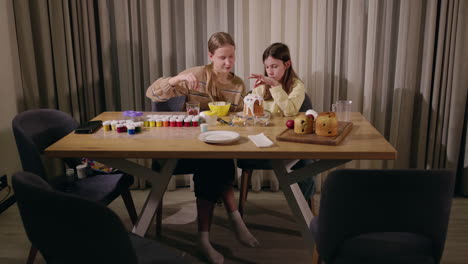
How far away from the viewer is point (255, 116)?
7.20ft

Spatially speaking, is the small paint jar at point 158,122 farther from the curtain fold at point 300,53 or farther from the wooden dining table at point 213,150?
the curtain fold at point 300,53

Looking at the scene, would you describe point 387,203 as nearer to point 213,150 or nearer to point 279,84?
point 213,150

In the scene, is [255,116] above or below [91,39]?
below

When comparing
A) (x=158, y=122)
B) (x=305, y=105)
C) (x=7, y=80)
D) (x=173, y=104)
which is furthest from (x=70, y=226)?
(x=7, y=80)

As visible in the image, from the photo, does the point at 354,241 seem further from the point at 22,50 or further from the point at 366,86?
the point at 22,50

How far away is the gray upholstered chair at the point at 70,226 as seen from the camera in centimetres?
102

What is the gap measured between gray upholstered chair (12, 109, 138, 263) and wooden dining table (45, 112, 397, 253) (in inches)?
6.7

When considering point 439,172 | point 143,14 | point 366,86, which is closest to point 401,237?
point 439,172

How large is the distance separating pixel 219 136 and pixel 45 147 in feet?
3.01

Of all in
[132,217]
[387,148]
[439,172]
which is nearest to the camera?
[439,172]

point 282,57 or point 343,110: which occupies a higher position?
point 282,57

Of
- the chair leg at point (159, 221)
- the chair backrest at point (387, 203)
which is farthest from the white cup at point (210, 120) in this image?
the chair backrest at point (387, 203)

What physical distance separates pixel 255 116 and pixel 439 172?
1.10 m

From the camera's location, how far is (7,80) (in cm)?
283
